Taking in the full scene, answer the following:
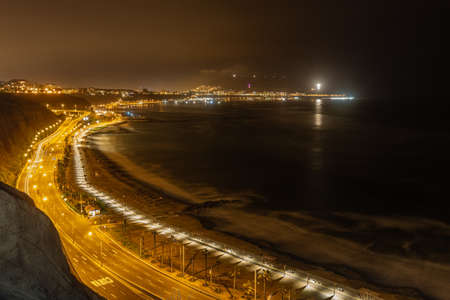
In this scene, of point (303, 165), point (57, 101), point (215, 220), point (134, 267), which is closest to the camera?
point (134, 267)

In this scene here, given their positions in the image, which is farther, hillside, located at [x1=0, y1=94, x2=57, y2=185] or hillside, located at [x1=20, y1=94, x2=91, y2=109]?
hillside, located at [x1=20, y1=94, x2=91, y2=109]

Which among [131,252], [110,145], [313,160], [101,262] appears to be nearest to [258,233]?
[131,252]

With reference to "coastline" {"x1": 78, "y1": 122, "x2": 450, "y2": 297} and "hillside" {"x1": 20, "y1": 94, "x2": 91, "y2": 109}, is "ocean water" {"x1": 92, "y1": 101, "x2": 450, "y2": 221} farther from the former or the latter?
"hillside" {"x1": 20, "y1": 94, "x2": 91, "y2": 109}

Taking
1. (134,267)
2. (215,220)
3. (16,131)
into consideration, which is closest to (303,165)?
(215,220)

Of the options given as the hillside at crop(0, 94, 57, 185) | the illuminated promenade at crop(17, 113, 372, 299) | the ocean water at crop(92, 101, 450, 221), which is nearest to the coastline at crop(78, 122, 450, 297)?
the illuminated promenade at crop(17, 113, 372, 299)

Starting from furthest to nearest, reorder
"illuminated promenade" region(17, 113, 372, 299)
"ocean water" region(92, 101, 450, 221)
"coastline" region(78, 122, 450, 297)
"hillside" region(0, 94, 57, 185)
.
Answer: "hillside" region(0, 94, 57, 185), "ocean water" region(92, 101, 450, 221), "coastline" region(78, 122, 450, 297), "illuminated promenade" region(17, 113, 372, 299)

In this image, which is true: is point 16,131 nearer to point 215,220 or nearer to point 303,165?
point 215,220

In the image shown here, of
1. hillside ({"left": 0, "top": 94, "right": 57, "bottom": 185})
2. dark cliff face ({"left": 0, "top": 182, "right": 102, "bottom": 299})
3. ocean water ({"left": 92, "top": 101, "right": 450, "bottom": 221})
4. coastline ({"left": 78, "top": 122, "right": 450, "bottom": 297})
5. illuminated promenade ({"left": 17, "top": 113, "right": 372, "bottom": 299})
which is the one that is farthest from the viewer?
hillside ({"left": 0, "top": 94, "right": 57, "bottom": 185})
